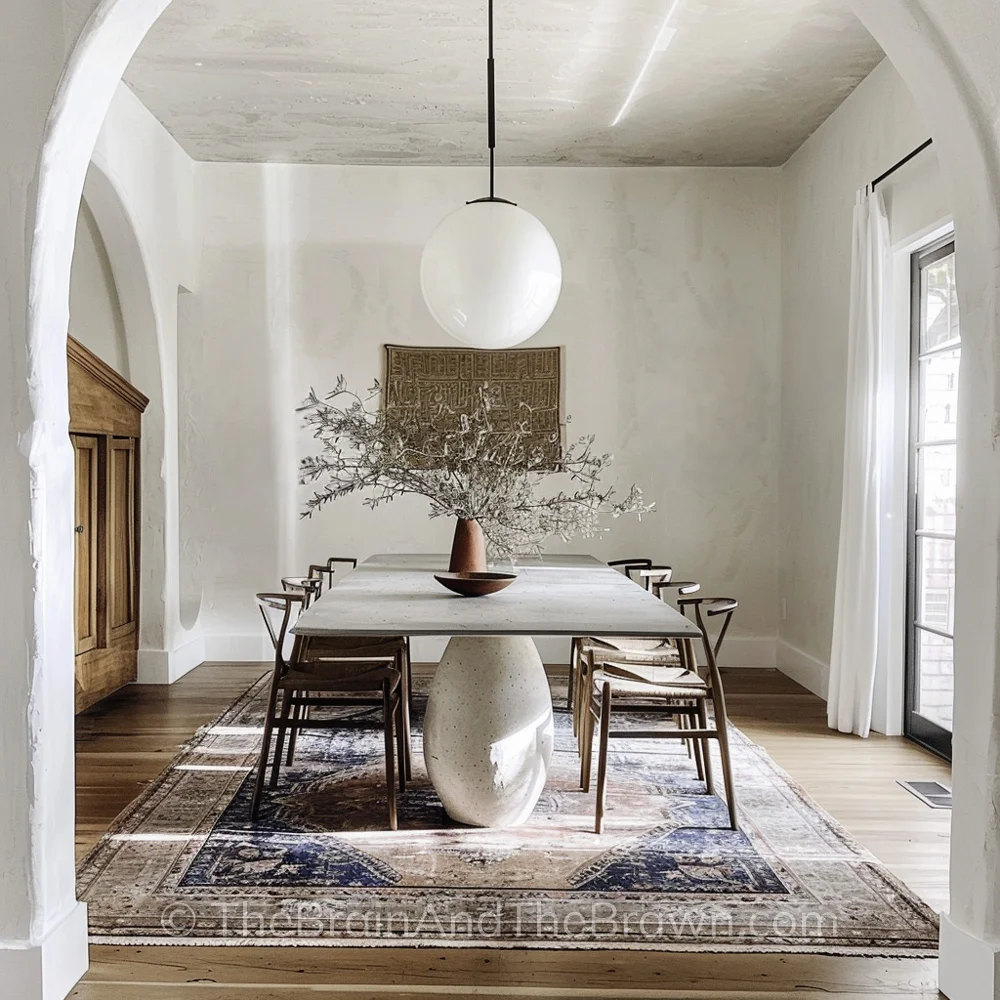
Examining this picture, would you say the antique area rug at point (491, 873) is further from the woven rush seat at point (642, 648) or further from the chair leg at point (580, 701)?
the woven rush seat at point (642, 648)

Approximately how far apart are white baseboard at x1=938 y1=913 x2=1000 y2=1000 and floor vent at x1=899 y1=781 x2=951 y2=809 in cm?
140

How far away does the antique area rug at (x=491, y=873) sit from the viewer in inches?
99.5

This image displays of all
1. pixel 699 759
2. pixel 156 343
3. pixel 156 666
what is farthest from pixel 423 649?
pixel 699 759

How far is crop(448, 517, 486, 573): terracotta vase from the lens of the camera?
3.81 m

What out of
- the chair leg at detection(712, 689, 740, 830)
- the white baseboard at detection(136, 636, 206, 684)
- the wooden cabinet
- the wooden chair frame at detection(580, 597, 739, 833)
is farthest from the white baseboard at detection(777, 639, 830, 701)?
the wooden cabinet

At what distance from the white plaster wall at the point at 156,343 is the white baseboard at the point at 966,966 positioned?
14.4 feet

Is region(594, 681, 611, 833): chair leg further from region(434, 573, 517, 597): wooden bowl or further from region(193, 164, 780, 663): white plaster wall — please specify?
region(193, 164, 780, 663): white plaster wall

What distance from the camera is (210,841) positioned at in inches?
124

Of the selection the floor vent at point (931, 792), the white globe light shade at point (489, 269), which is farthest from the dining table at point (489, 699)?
the floor vent at point (931, 792)

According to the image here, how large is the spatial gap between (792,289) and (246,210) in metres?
3.46

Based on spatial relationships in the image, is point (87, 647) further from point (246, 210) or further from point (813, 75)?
point (813, 75)

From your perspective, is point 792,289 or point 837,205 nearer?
point 837,205

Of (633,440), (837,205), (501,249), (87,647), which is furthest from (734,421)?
(87,647)

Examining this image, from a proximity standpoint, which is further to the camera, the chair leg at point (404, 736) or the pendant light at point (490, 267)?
Result: the pendant light at point (490, 267)
